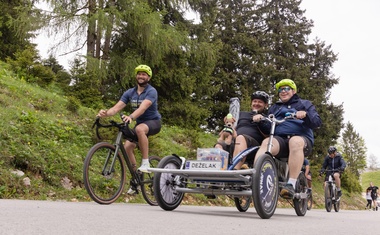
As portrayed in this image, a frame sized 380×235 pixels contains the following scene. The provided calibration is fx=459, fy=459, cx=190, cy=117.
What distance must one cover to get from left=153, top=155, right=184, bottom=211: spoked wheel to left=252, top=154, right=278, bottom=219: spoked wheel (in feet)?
4.22

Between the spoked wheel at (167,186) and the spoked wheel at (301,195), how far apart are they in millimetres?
1829

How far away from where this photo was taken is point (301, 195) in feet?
22.3

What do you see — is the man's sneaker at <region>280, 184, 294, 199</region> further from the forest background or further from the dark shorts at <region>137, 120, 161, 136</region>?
the forest background

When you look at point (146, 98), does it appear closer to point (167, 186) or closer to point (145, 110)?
point (145, 110)

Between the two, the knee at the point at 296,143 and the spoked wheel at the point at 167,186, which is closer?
the spoked wheel at the point at 167,186

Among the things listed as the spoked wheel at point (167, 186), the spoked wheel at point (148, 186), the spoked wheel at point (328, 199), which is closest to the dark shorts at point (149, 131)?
the spoked wheel at point (148, 186)

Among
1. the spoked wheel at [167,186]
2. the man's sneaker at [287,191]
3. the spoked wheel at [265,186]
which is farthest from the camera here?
the man's sneaker at [287,191]

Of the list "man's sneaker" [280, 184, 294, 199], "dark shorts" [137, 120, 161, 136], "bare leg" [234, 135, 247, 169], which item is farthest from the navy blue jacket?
"dark shorts" [137, 120, 161, 136]

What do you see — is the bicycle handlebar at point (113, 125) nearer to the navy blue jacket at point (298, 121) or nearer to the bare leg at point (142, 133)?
the bare leg at point (142, 133)

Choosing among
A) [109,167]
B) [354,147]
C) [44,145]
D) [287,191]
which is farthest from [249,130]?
[354,147]

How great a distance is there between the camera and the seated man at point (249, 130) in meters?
6.39

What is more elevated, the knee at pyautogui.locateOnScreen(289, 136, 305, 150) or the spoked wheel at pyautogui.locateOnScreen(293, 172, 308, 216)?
the knee at pyautogui.locateOnScreen(289, 136, 305, 150)

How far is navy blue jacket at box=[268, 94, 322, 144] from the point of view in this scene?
632 centimetres

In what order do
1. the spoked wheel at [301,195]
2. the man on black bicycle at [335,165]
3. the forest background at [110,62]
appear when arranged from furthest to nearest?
the man on black bicycle at [335,165] → the forest background at [110,62] → the spoked wheel at [301,195]
